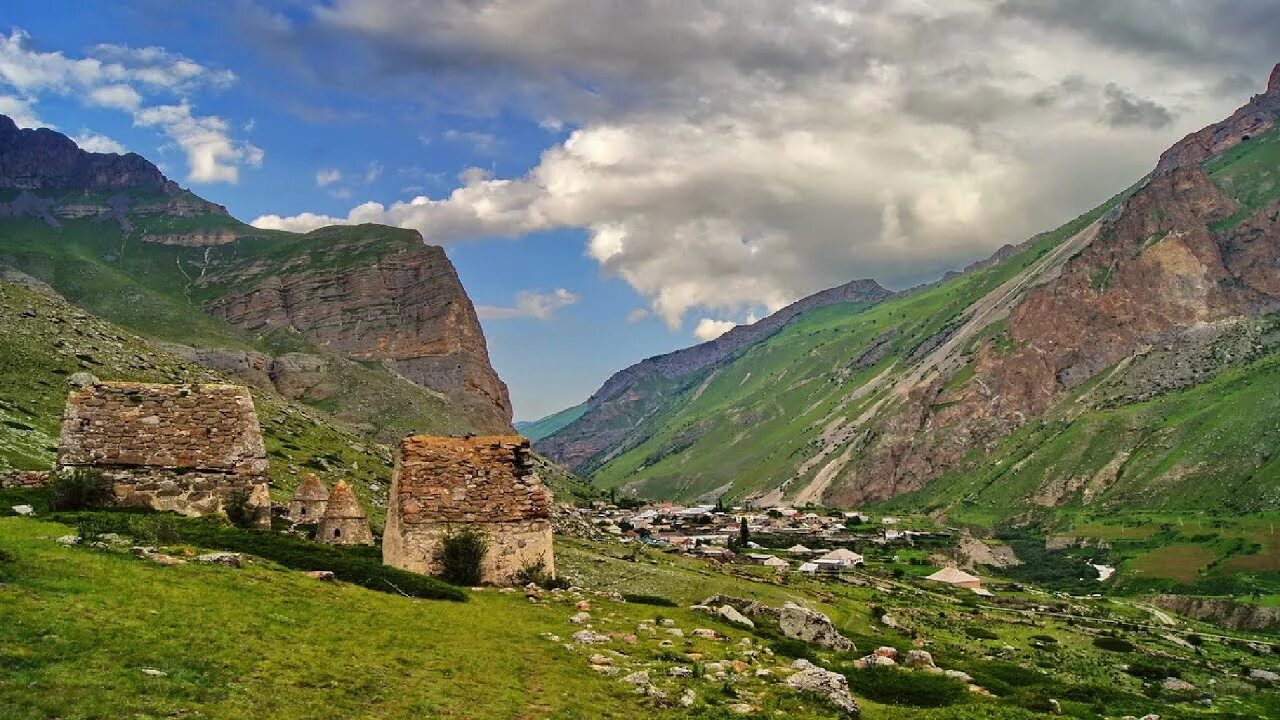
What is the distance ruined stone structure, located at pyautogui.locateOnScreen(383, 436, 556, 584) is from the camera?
1134 inches

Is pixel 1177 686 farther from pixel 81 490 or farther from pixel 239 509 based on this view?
pixel 81 490

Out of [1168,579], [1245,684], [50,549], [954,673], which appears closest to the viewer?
[50,549]

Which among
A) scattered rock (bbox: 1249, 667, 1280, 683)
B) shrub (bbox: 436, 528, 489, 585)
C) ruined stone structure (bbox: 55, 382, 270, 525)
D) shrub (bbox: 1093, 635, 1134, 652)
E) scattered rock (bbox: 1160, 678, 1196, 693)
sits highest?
ruined stone structure (bbox: 55, 382, 270, 525)

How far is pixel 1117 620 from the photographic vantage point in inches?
3319

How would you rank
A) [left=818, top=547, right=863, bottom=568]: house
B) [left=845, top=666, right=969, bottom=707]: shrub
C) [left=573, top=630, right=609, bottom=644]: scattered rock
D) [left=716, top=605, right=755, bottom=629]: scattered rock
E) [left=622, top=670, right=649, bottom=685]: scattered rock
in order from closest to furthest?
[left=622, top=670, right=649, bottom=685]: scattered rock
[left=573, top=630, right=609, bottom=644]: scattered rock
[left=845, top=666, right=969, bottom=707]: shrub
[left=716, top=605, right=755, bottom=629]: scattered rock
[left=818, top=547, right=863, bottom=568]: house

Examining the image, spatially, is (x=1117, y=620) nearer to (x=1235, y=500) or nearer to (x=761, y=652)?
(x=761, y=652)

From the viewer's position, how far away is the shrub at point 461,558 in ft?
93.9

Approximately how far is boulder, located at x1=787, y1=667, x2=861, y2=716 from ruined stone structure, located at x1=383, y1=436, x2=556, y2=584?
1209 cm

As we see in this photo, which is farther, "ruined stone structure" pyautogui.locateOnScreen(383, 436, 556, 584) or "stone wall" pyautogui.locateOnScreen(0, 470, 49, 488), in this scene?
"ruined stone structure" pyautogui.locateOnScreen(383, 436, 556, 584)

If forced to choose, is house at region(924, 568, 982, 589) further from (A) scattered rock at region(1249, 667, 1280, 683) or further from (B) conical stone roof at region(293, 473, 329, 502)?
(B) conical stone roof at region(293, 473, 329, 502)

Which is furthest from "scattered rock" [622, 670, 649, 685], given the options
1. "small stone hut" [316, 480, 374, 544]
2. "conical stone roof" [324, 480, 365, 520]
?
"conical stone roof" [324, 480, 365, 520]

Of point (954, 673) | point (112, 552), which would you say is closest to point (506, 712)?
point (112, 552)

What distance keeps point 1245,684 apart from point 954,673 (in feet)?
129

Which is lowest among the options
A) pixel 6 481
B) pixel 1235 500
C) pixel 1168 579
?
pixel 1168 579
